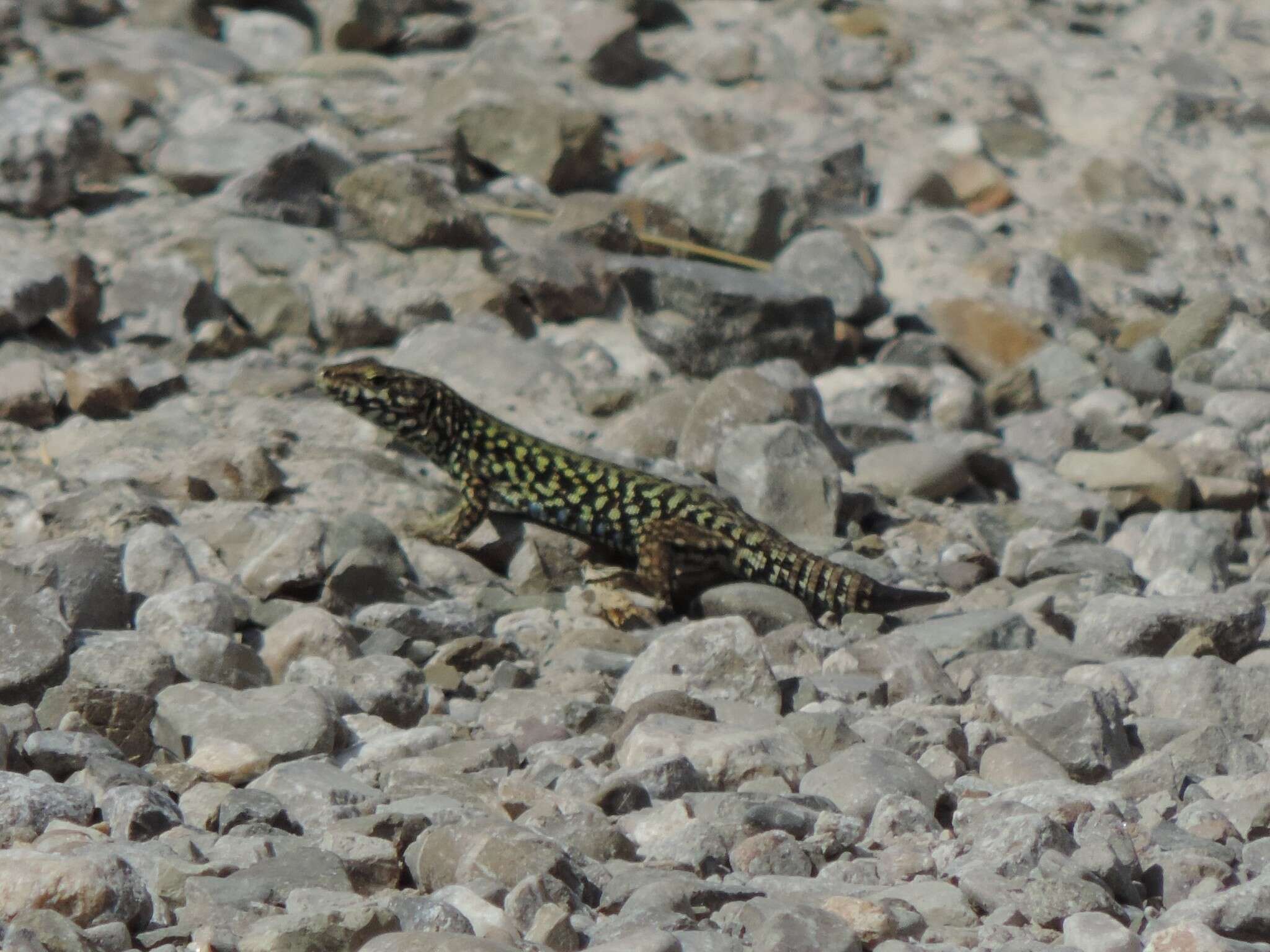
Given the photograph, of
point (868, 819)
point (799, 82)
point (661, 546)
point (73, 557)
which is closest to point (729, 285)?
point (661, 546)

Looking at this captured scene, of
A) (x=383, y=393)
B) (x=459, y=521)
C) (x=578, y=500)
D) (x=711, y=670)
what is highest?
(x=711, y=670)

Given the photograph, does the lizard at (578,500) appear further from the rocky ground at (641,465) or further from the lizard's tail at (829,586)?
the rocky ground at (641,465)

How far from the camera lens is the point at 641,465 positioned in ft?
25.5

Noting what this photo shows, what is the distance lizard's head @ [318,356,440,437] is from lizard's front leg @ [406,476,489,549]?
1.23 feet

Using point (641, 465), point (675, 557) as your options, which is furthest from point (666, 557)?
point (641, 465)

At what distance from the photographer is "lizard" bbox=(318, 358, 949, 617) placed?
273 inches

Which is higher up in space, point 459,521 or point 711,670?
point 711,670

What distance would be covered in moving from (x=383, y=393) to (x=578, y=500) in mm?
1003

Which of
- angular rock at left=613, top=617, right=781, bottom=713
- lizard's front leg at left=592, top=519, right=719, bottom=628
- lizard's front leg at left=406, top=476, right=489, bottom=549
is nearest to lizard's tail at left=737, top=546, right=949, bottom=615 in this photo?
lizard's front leg at left=592, top=519, right=719, bottom=628

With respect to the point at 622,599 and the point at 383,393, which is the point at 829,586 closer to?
the point at 622,599

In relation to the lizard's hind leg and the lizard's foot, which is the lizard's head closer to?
the lizard's foot

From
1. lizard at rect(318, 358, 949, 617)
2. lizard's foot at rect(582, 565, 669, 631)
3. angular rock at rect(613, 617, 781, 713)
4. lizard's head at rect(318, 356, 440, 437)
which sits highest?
angular rock at rect(613, 617, 781, 713)

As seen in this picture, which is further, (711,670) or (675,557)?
(675,557)

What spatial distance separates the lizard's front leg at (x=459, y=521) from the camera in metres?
7.07
